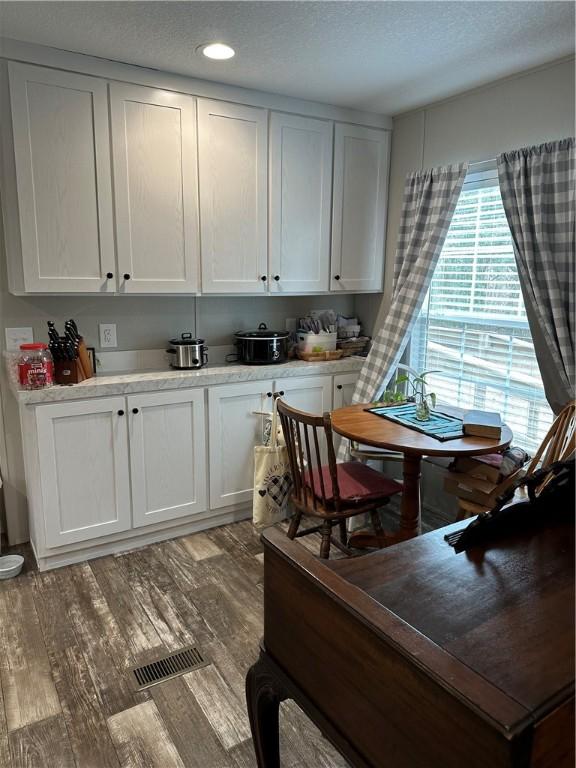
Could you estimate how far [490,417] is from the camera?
2.58 meters

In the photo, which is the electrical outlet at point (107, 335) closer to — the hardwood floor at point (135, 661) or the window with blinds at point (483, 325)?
the hardwood floor at point (135, 661)

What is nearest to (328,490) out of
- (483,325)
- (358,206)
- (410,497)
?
(410,497)

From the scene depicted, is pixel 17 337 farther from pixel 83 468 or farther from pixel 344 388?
pixel 344 388

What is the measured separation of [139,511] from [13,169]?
1807 mm

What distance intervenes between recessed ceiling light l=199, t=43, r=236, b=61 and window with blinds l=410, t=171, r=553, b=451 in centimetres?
145

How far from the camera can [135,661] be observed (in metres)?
2.18

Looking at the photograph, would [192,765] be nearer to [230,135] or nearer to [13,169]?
[13,169]

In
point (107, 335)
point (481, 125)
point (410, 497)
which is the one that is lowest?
point (410, 497)

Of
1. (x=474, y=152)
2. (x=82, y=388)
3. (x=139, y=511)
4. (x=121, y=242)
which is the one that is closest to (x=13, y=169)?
(x=121, y=242)

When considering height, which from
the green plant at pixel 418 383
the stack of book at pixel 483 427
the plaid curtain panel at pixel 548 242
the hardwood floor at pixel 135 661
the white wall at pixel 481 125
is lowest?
the hardwood floor at pixel 135 661

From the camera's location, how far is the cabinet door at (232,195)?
296 cm

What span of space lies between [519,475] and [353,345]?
150cm

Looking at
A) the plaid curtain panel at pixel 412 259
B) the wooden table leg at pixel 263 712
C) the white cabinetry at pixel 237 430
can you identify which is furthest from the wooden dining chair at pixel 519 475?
the wooden table leg at pixel 263 712

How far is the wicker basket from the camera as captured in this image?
3.71 m
